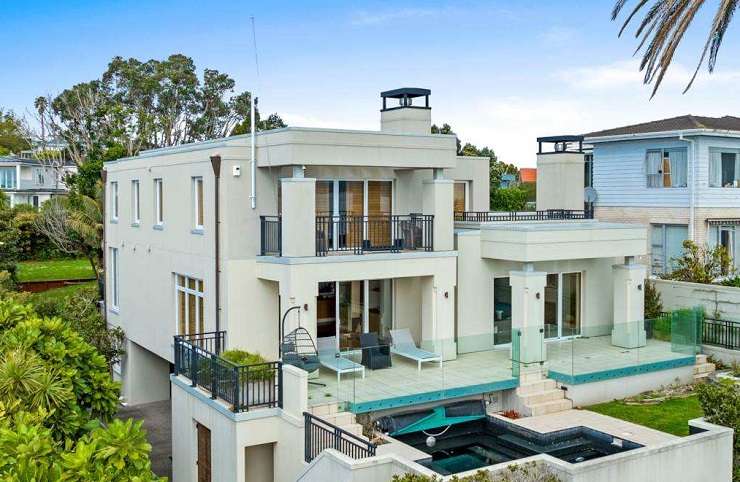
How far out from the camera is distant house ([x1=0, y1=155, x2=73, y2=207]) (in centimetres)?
6756

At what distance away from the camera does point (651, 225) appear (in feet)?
96.4

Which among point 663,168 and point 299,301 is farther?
point 663,168

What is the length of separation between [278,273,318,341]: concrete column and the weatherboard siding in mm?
15930

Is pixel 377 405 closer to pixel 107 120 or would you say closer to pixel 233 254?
pixel 233 254

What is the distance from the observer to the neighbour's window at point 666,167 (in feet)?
92.5

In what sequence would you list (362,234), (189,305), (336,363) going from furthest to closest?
(189,305), (362,234), (336,363)

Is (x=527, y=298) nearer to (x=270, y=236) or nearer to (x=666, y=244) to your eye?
(x=270, y=236)

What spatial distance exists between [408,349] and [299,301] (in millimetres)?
3091

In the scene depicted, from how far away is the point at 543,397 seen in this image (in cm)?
1842

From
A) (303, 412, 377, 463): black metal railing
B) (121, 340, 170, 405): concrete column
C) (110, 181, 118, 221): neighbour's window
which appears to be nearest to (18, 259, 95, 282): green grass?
(110, 181, 118, 221): neighbour's window

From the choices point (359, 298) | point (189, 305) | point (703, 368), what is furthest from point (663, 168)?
point (189, 305)

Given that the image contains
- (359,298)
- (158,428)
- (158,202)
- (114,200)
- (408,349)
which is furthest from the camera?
(114,200)

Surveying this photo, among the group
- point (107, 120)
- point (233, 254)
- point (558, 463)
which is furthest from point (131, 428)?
point (107, 120)

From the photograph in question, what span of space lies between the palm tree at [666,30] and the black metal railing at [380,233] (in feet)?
21.9
